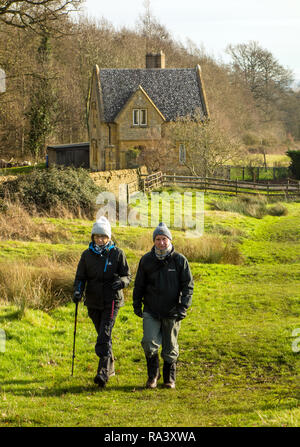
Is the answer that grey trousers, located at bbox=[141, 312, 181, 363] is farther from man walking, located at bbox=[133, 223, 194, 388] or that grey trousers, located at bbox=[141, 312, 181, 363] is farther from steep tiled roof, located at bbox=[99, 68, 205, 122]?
steep tiled roof, located at bbox=[99, 68, 205, 122]

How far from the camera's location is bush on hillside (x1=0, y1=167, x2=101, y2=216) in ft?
75.8

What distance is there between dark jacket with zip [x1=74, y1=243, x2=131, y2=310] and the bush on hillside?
15112 millimetres

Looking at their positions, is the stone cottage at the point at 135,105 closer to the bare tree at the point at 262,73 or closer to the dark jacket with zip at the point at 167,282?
the bare tree at the point at 262,73

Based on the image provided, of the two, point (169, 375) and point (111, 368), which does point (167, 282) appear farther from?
point (111, 368)

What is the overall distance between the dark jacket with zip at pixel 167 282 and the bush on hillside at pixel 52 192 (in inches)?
613

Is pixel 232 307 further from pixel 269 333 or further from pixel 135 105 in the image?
pixel 135 105

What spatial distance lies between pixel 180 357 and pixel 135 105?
36.9 meters

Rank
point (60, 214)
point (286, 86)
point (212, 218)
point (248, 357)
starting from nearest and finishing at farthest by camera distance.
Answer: point (248, 357), point (60, 214), point (212, 218), point (286, 86)

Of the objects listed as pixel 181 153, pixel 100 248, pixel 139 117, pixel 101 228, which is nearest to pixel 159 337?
pixel 100 248

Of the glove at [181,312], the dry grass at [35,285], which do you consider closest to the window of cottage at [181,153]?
the dry grass at [35,285]

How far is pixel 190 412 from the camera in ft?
22.0

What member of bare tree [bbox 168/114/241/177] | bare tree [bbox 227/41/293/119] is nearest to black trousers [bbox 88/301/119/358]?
bare tree [bbox 168/114/241/177]
